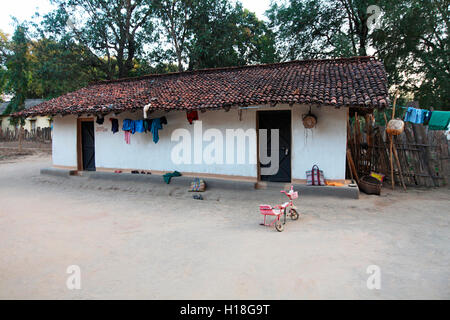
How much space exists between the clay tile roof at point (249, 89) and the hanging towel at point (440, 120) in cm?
176

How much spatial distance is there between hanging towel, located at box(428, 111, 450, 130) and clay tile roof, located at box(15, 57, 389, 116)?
176 centimetres

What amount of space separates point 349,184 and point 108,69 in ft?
56.4

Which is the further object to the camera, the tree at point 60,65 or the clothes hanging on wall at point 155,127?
the tree at point 60,65

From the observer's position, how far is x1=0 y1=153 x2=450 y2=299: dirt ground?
3.60 m

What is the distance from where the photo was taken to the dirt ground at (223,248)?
3.60m

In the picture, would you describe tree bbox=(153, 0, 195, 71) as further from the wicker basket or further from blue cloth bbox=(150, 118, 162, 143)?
the wicker basket

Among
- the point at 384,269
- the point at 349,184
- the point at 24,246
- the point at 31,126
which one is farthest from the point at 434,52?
the point at 31,126

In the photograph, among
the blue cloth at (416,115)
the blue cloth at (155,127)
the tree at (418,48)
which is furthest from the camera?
the tree at (418,48)

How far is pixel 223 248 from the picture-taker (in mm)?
4910

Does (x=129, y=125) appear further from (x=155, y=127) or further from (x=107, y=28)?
(x=107, y=28)

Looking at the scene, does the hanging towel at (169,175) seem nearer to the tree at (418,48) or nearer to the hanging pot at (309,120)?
the hanging pot at (309,120)

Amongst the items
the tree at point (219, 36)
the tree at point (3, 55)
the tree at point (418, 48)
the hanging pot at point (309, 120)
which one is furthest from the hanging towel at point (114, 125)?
the tree at point (418, 48)

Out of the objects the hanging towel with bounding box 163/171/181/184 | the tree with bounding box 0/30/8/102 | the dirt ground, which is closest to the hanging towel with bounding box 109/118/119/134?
the hanging towel with bounding box 163/171/181/184
